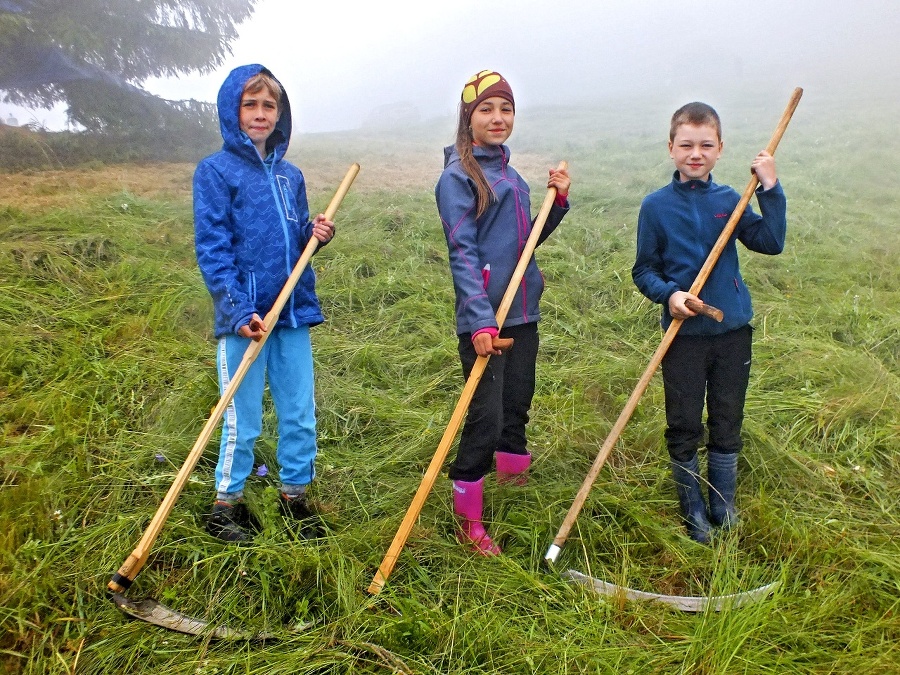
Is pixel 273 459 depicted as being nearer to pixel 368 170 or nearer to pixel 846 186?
pixel 368 170

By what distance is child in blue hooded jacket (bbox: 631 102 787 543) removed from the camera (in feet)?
7.28

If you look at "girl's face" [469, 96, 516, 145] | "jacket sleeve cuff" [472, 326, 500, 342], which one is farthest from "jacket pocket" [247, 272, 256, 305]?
"girl's face" [469, 96, 516, 145]

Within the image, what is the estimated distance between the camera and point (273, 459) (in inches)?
114

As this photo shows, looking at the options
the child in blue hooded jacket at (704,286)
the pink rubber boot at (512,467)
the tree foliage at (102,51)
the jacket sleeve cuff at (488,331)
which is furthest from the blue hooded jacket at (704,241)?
the tree foliage at (102,51)

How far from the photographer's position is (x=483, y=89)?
2221mm

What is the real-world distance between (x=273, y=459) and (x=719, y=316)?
204 cm

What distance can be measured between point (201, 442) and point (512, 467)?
1.29 m

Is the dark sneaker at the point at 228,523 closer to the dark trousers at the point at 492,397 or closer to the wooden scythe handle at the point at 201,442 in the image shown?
the wooden scythe handle at the point at 201,442

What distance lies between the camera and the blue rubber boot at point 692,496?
240 cm

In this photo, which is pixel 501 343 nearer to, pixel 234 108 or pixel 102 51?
pixel 234 108

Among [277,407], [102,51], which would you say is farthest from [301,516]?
[102,51]

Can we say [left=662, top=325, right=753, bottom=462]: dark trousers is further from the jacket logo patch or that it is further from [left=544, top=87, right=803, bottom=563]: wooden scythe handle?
the jacket logo patch

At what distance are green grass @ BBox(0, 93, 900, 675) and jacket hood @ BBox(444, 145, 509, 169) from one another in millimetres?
1348

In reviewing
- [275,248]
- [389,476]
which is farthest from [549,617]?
[275,248]
